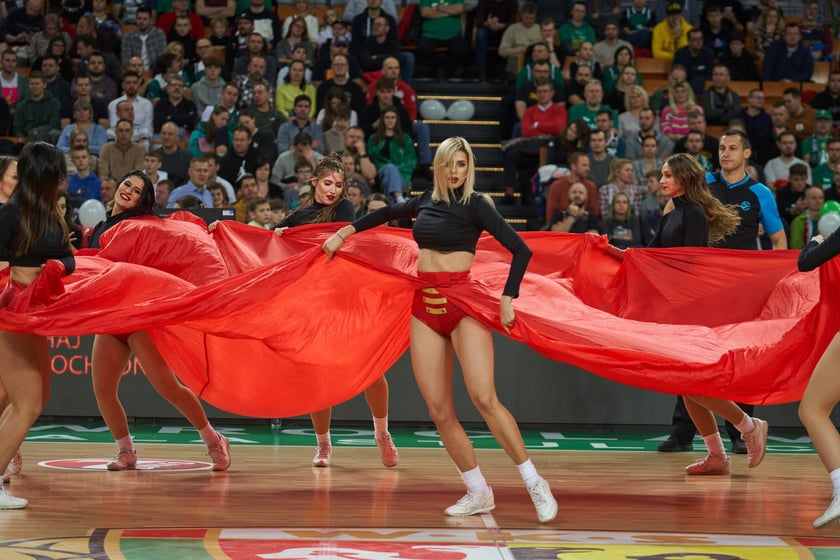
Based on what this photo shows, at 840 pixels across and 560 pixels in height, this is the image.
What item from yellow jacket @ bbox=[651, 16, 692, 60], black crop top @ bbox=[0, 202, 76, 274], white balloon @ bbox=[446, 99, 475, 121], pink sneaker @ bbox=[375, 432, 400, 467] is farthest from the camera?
yellow jacket @ bbox=[651, 16, 692, 60]

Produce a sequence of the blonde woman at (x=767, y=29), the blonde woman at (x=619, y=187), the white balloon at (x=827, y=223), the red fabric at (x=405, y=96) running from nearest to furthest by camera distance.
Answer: the white balloon at (x=827, y=223)
the blonde woman at (x=619, y=187)
the red fabric at (x=405, y=96)
the blonde woman at (x=767, y=29)

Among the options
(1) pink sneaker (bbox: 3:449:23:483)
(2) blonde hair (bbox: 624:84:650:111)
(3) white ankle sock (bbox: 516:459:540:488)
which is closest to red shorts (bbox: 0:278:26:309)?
(1) pink sneaker (bbox: 3:449:23:483)

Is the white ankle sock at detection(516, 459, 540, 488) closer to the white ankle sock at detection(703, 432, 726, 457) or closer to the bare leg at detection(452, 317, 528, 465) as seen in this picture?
the bare leg at detection(452, 317, 528, 465)

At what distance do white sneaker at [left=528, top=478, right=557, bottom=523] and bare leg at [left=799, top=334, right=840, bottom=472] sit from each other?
4.41ft

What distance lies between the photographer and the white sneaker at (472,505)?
6.04 meters

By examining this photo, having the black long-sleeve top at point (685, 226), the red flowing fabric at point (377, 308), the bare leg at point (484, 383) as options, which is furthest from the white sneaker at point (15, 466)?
the black long-sleeve top at point (685, 226)

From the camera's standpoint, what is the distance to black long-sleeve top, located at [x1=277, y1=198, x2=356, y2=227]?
764cm

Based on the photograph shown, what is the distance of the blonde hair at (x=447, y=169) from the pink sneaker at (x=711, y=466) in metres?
2.81

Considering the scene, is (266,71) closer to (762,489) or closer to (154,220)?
(154,220)

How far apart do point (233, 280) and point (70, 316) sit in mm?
887

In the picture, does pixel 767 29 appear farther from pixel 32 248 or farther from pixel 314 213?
pixel 32 248

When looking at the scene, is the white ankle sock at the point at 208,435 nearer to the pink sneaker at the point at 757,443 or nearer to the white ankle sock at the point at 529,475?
the white ankle sock at the point at 529,475

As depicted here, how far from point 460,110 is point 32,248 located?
30.6 feet

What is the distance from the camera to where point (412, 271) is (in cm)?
712
